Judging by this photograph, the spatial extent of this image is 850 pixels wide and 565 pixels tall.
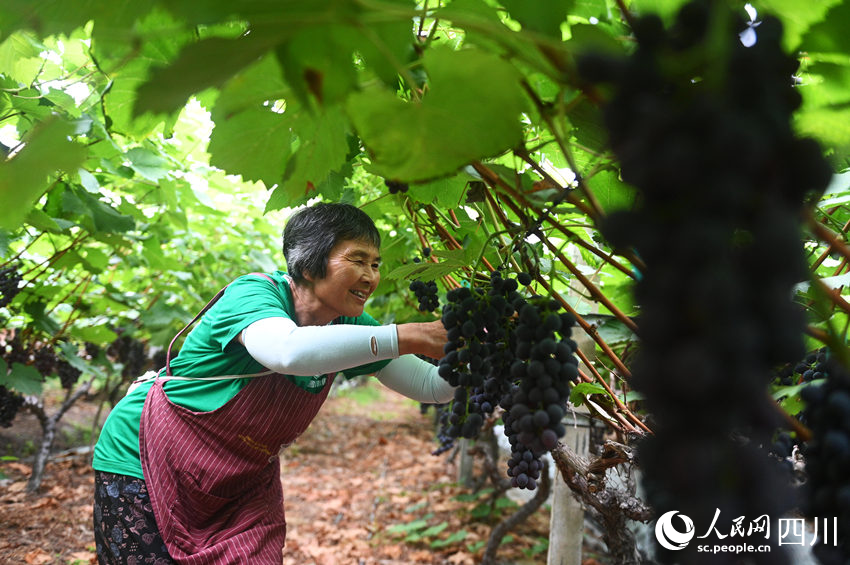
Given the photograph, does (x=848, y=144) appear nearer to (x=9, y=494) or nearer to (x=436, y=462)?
(x=9, y=494)

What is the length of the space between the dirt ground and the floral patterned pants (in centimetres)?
243

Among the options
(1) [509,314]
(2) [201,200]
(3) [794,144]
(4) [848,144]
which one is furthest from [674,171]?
(2) [201,200]

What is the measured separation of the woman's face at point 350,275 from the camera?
1.96 m

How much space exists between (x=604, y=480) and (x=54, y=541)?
4559 millimetres

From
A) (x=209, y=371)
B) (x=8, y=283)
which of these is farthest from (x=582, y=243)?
(x=8, y=283)

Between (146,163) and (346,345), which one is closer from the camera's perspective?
(346,345)

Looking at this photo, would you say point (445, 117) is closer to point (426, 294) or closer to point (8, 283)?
point (426, 294)

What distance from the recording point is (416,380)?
209cm

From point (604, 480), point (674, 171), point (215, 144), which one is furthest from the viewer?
point (604, 480)

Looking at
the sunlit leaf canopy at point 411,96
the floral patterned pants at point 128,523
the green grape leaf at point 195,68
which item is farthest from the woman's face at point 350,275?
the green grape leaf at point 195,68

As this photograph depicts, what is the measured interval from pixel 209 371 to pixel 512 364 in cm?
148

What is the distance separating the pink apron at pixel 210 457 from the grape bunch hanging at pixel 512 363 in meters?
1.16

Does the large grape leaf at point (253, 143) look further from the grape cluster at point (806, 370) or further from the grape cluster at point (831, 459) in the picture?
the grape cluster at point (806, 370)

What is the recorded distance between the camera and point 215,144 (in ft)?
3.53
